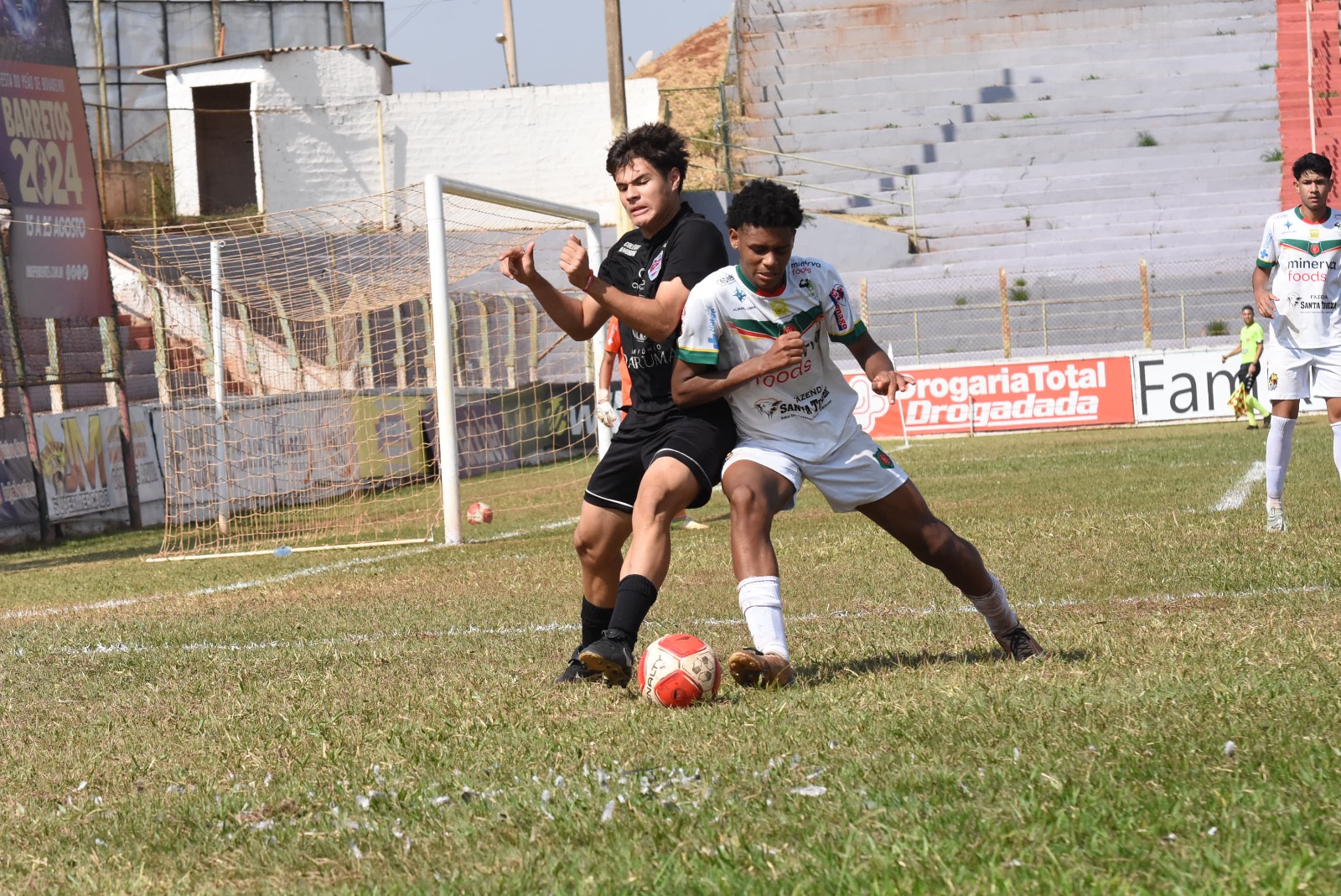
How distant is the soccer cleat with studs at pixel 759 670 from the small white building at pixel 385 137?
107ft

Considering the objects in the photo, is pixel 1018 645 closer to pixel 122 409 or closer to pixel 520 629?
pixel 520 629

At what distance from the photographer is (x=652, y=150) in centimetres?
523

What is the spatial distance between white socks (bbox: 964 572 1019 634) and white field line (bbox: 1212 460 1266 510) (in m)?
6.08

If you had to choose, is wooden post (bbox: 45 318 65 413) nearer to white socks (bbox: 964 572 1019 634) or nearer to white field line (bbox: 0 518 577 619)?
white field line (bbox: 0 518 577 619)

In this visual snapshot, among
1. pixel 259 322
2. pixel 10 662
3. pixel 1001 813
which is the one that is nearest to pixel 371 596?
pixel 10 662

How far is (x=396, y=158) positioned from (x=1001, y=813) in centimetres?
3588

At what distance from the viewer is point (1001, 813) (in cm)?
313

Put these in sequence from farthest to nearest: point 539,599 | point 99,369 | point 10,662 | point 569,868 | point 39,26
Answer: point 99,369 < point 39,26 < point 539,599 < point 10,662 < point 569,868

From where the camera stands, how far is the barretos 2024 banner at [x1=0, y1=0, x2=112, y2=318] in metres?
15.5

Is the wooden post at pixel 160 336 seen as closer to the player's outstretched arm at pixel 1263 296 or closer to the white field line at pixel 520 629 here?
the white field line at pixel 520 629

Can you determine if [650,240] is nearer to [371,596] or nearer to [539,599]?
[539,599]

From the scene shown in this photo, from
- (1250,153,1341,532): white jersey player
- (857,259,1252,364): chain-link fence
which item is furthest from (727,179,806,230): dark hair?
(857,259,1252,364): chain-link fence

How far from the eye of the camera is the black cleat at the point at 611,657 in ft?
15.8

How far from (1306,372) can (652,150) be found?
18.0ft
